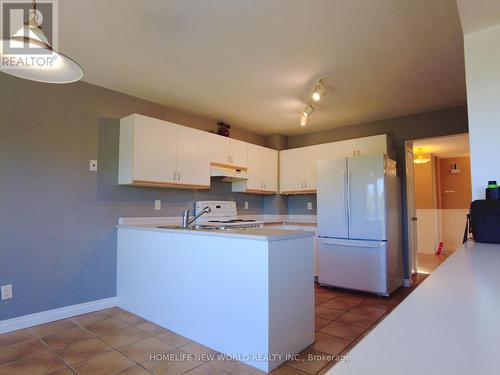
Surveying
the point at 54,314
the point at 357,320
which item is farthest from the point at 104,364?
the point at 357,320

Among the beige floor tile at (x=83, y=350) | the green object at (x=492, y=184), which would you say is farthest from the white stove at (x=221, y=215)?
the green object at (x=492, y=184)

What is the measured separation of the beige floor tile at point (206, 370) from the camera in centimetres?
196

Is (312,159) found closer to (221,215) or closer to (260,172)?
(260,172)

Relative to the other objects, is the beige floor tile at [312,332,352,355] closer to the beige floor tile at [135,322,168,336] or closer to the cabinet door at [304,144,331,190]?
Answer: the beige floor tile at [135,322,168,336]

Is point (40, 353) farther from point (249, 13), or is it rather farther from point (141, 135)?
point (249, 13)

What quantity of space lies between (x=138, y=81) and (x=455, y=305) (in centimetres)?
325

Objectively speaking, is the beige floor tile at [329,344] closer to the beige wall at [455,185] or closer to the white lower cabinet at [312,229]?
the white lower cabinet at [312,229]

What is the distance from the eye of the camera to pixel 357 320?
2.89 meters

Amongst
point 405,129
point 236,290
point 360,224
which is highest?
point 405,129

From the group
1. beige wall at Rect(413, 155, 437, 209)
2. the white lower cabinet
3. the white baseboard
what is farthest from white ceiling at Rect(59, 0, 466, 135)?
beige wall at Rect(413, 155, 437, 209)

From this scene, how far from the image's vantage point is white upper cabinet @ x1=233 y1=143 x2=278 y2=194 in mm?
4574

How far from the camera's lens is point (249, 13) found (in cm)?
205

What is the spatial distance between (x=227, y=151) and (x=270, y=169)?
99cm

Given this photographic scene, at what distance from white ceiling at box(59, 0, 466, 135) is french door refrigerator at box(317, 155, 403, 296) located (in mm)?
828
